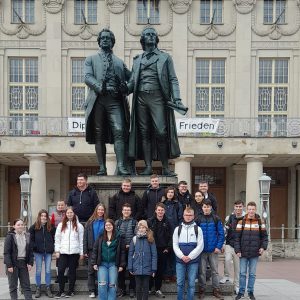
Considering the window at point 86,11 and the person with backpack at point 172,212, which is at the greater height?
the window at point 86,11

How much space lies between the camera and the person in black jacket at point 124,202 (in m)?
8.62

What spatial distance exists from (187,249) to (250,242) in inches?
56.0

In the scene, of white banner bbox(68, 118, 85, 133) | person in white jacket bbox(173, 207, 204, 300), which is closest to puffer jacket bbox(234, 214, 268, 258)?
person in white jacket bbox(173, 207, 204, 300)

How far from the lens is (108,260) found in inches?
312

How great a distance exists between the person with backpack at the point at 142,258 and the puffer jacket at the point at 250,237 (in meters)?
1.88

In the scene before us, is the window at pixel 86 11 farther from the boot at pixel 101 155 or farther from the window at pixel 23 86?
the boot at pixel 101 155

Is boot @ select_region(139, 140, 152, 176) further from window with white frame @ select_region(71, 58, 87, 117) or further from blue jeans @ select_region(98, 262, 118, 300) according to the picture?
window with white frame @ select_region(71, 58, 87, 117)

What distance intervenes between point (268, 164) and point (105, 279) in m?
27.0

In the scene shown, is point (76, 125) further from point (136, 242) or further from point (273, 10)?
point (136, 242)

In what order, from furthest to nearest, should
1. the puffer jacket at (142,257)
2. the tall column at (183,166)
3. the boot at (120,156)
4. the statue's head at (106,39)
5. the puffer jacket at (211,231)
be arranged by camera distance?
→ the tall column at (183,166), the boot at (120,156), the statue's head at (106,39), the puffer jacket at (211,231), the puffer jacket at (142,257)

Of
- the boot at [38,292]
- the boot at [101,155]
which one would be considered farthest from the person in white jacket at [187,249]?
the boot at [38,292]

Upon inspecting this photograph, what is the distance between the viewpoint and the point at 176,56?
32188 millimetres

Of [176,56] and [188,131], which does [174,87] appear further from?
[176,56]

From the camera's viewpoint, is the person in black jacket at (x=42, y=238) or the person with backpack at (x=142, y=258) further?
the person in black jacket at (x=42, y=238)
